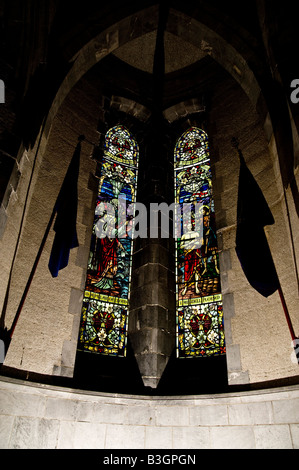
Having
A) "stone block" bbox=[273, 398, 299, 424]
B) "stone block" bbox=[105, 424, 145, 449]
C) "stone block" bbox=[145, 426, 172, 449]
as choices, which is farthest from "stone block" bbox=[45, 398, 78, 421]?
"stone block" bbox=[273, 398, 299, 424]

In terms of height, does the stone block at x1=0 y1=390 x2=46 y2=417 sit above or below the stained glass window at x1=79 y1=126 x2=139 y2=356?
below

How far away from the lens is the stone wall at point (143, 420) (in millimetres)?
2553

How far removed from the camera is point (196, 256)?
4.05 metres

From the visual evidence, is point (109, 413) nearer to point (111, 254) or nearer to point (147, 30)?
point (111, 254)

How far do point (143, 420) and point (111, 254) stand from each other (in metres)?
1.80

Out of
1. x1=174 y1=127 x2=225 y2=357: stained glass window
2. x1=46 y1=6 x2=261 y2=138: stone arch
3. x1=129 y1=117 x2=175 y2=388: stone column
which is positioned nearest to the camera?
x1=129 y1=117 x2=175 y2=388: stone column

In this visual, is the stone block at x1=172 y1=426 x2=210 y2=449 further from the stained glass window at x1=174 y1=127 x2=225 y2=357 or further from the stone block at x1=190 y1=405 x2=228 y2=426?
the stained glass window at x1=174 y1=127 x2=225 y2=357

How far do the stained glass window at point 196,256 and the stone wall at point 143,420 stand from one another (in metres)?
0.66

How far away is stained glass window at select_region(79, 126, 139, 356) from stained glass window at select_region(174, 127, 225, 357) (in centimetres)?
60

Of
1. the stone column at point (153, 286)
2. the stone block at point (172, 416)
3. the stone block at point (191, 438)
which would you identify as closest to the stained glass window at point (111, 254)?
the stone column at point (153, 286)

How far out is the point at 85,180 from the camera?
4.16 metres

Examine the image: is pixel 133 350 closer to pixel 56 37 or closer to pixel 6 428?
pixel 6 428

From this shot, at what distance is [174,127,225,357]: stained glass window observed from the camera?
3529mm

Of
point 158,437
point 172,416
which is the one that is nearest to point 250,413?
point 172,416
